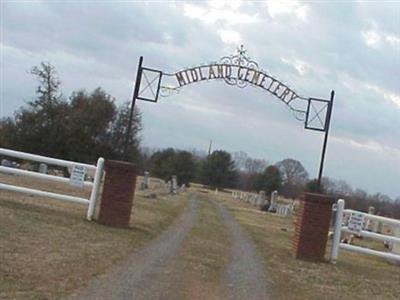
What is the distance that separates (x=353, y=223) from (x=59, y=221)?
20.5ft

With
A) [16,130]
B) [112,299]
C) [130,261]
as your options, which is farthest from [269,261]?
[16,130]

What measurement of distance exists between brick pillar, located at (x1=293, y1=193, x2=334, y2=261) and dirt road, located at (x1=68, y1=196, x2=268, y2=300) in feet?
3.92

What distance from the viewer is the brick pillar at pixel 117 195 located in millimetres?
15336

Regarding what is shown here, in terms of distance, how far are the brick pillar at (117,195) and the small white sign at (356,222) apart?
4780 mm

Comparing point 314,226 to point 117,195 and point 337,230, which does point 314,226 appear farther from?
point 117,195

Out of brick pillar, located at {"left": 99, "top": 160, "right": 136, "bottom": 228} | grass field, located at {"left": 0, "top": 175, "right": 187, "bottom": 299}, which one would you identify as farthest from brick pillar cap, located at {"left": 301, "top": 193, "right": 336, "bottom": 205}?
brick pillar, located at {"left": 99, "top": 160, "right": 136, "bottom": 228}

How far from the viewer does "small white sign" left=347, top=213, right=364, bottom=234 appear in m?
15.4

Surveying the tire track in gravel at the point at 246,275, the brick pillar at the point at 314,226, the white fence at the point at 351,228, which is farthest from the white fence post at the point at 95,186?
the white fence at the point at 351,228

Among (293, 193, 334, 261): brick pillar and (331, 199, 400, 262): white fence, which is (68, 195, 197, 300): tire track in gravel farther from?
(331, 199, 400, 262): white fence

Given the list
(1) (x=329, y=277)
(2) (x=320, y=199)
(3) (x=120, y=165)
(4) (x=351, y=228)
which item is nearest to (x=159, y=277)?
(1) (x=329, y=277)

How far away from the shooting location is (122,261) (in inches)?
415

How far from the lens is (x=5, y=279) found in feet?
25.9

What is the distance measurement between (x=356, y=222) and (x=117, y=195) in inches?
205

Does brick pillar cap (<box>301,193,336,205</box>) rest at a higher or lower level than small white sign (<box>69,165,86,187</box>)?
higher
